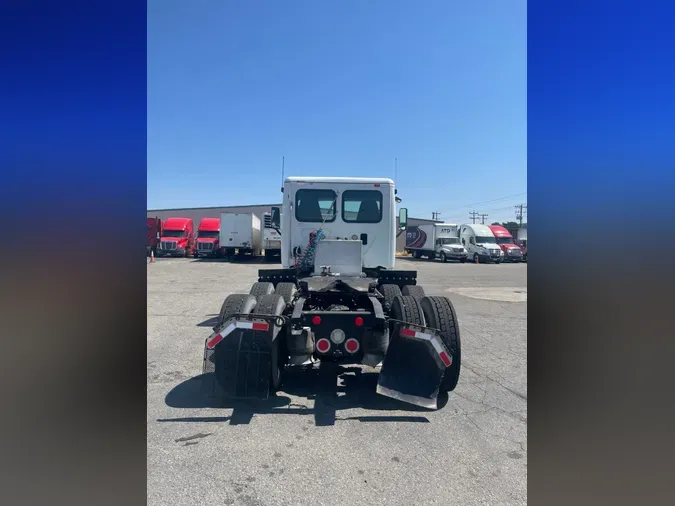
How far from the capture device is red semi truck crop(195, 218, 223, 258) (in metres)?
30.9

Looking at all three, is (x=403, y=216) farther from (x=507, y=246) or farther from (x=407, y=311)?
(x=507, y=246)

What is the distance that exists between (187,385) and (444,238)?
3121cm

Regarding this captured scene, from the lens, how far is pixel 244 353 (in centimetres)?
417

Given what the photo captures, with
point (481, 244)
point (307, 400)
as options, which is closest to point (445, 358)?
point (307, 400)

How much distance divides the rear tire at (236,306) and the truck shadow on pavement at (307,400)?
0.71 m

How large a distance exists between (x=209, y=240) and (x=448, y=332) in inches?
1139

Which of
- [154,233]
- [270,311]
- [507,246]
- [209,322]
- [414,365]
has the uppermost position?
[154,233]

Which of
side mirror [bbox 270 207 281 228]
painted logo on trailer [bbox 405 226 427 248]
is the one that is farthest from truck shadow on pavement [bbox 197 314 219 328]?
painted logo on trailer [bbox 405 226 427 248]

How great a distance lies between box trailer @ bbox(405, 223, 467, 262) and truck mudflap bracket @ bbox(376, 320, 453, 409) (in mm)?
29145

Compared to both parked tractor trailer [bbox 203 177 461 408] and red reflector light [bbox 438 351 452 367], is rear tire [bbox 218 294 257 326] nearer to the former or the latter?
parked tractor trailer [bbox 203 177 461 408]

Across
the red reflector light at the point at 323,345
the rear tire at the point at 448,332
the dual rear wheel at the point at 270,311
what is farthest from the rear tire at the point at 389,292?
the dual rear wheel at the point at 270,311

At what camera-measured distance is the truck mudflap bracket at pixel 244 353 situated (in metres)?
4.08

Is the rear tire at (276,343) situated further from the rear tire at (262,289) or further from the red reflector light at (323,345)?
the rear tire at (262,289)
